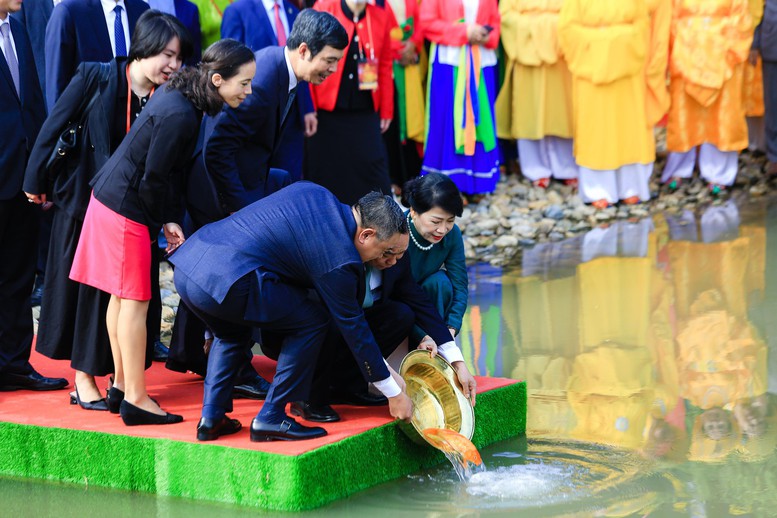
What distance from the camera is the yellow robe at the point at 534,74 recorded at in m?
9.65

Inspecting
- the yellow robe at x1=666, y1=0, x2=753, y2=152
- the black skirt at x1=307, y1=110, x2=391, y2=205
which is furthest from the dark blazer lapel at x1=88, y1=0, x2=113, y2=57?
the yellow robe at x1=666, y1=0, x2=753, y2=152

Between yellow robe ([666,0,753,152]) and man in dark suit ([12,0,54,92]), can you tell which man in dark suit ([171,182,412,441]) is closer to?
man in dark suit ([12,0,54,92])

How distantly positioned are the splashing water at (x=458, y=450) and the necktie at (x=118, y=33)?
2.36 meters

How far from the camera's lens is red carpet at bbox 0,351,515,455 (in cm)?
425

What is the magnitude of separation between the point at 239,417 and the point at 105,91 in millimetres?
1302

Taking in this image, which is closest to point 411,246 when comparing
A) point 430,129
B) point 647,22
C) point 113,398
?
point 113,398

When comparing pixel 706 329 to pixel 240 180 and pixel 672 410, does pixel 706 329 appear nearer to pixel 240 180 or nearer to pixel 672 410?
pixel 672 410

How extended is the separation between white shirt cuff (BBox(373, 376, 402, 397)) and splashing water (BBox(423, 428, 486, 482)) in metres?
0.24

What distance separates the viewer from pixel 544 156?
1004 centimetres

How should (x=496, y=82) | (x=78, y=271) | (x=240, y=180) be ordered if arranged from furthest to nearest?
1. (x=496, y=82)
2. (x=240, y=180)
3. (x=78, y=271)

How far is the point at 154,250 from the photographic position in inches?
183

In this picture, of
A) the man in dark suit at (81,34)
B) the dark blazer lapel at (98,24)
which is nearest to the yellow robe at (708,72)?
the man in dark suit at (81,34)

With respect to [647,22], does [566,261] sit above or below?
below

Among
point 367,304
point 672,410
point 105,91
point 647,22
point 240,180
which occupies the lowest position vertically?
point 672,410
